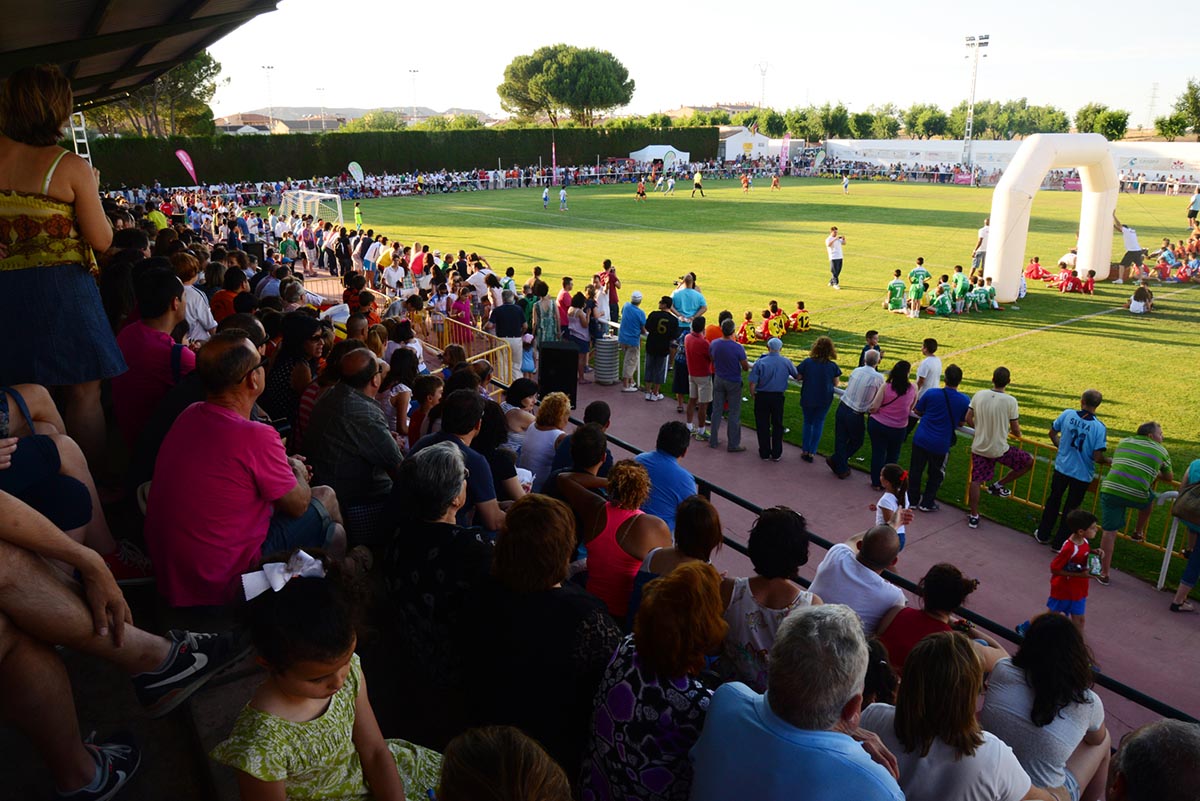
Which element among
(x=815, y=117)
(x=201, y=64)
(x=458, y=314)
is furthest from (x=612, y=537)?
(x=815, y=117)

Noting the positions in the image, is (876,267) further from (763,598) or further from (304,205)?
(304,205)

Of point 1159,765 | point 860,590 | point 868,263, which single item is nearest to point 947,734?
point 1159,765

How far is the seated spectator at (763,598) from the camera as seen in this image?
3729 millimetres

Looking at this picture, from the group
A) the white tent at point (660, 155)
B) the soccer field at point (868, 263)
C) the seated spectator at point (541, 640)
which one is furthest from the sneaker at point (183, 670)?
the white tent at point (660, 155)

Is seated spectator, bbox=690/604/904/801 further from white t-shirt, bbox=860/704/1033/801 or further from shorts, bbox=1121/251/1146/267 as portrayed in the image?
shorts, bbox=1121/251/1146/267

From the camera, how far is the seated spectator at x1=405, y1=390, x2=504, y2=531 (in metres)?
4.61

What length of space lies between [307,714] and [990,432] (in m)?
8.58

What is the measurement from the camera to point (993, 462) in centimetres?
894

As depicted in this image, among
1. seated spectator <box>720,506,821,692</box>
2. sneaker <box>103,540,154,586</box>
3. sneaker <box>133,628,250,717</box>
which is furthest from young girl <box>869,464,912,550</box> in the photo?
sneaker <box>103,540,154,586</box>

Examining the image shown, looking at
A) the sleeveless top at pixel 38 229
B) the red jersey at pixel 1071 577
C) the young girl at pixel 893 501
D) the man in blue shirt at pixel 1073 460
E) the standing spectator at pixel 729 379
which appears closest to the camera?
the sleeveless top at pixel 38 229

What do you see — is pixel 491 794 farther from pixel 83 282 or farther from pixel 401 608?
pixel 83 282

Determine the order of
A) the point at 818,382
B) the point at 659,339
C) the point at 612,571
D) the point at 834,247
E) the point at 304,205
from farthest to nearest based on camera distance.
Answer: the point at 304,205, the point at 834,247, the point at 659,339, the point at 818,382, the point at 612,571

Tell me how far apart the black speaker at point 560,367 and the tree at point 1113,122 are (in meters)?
83.2

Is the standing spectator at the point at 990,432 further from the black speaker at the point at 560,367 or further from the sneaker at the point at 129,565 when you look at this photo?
the sneaker at the point at 129,565
